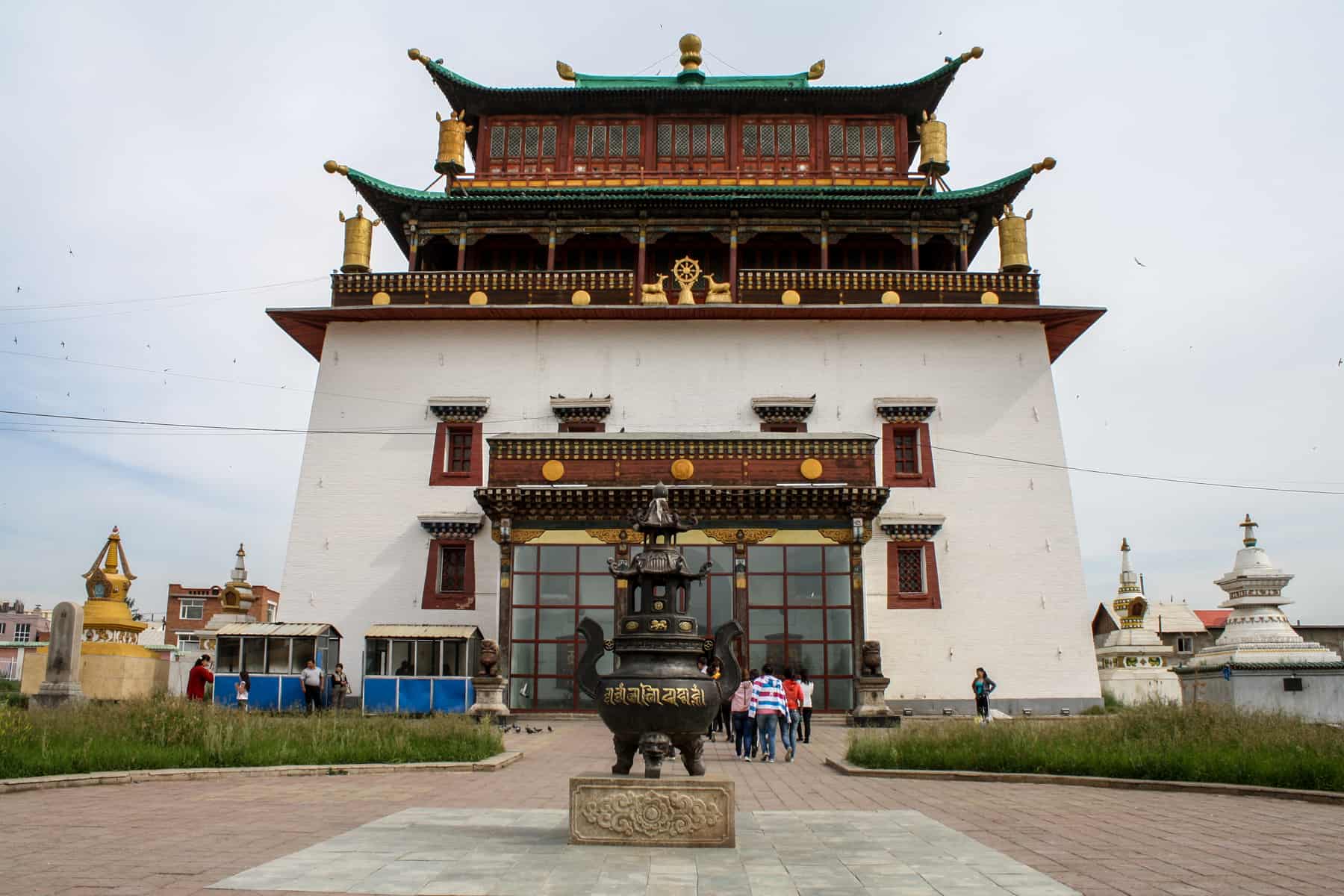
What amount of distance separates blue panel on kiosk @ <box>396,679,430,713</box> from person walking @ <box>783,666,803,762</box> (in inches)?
357

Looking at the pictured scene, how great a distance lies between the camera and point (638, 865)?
814 cm

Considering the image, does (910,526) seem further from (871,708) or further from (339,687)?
(339,687)

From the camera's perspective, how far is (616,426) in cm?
3020

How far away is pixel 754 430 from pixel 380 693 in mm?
12344

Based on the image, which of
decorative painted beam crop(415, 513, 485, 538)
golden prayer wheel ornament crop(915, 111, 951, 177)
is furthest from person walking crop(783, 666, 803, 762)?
golden prayer wheel ornament crop(915, 111, 951, 177)

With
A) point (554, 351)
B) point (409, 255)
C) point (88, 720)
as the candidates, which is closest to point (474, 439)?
point (554, 351)

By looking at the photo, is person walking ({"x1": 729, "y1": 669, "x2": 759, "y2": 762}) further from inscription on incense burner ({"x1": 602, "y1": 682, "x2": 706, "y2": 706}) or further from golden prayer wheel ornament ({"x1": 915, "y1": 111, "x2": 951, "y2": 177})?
golden prayer wheel ornament ({"x1": 915, "y1": 111, "x2": 951, "y2": 177})

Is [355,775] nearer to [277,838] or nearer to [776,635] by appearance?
[277,838]

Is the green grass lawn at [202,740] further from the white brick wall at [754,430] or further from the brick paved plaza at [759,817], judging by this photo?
the white brick wall at [754,430]

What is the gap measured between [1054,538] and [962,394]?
4.78 m

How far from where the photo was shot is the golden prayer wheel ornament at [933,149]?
108ft

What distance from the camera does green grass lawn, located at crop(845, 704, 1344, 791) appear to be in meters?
12.7

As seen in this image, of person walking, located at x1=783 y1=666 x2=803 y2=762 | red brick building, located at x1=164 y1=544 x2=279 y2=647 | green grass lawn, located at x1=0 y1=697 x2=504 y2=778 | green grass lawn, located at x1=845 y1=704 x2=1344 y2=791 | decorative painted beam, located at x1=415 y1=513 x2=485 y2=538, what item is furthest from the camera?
red brick building, located at x1=164 y1=544 x2=279 y2=647

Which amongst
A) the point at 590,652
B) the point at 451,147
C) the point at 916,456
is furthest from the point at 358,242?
the point at 590,652
